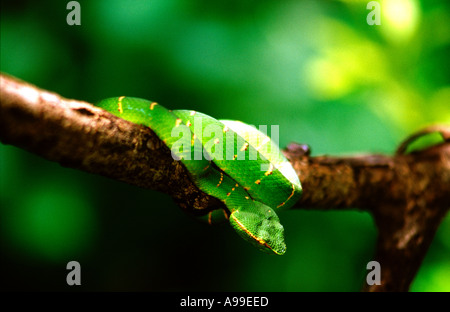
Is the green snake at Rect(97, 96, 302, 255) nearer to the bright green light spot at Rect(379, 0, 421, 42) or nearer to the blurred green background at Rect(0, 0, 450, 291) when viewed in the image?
the blurred green background at Rect(0, 0, 450, 291)

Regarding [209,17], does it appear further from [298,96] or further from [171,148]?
[171,148]

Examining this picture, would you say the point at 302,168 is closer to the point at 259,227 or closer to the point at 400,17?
the point at 259,227

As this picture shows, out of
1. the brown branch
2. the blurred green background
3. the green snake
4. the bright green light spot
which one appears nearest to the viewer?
the brown branch

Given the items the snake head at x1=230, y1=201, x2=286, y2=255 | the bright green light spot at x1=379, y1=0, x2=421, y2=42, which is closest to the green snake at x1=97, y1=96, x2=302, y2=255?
the snake head at x1=230, y1=201, x2=286, y2=255

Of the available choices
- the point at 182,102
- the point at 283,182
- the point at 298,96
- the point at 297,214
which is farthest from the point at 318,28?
the point at 283,182

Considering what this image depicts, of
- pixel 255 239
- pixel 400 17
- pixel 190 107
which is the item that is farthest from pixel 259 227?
pixel 400 17
